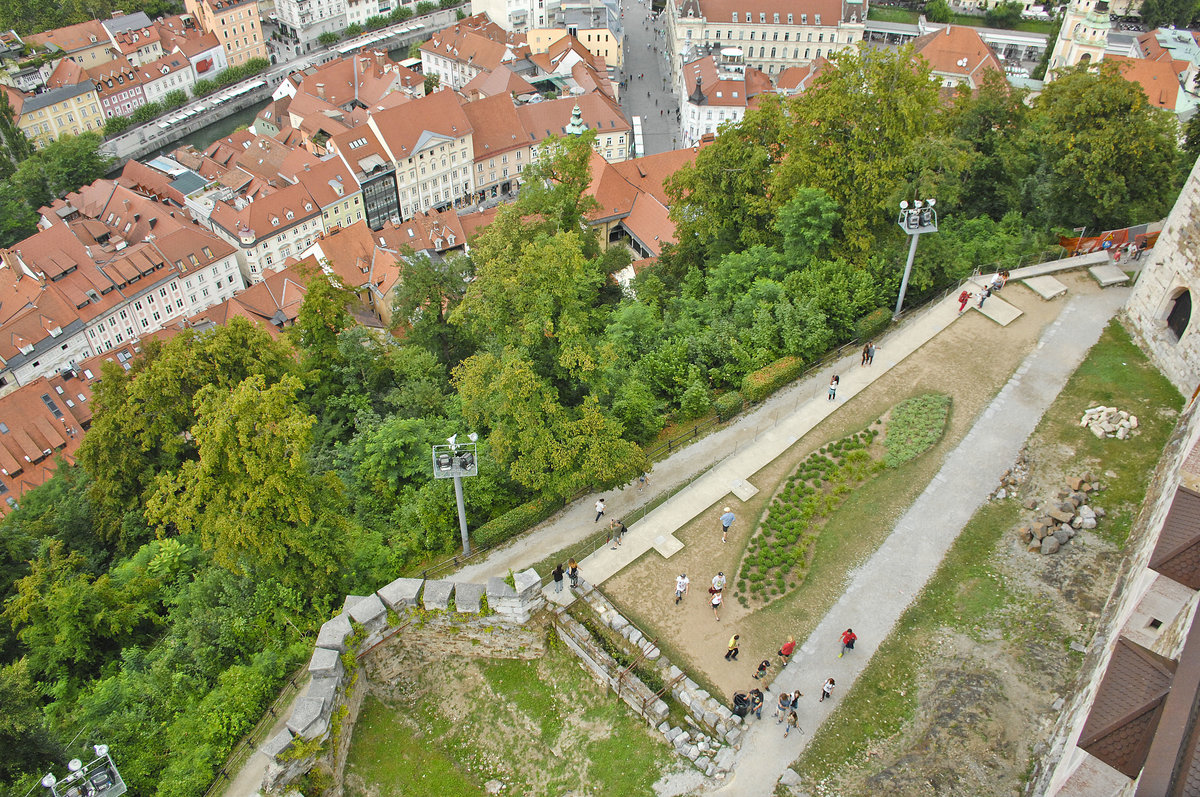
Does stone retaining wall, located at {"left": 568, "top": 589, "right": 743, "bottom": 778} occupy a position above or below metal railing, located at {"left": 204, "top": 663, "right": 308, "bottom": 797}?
above

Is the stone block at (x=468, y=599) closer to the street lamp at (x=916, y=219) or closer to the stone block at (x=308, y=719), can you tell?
the stone block at (x=308, y=719)

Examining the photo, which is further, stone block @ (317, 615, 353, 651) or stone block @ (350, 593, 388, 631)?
stone block @ (350, 593, 388, 631)

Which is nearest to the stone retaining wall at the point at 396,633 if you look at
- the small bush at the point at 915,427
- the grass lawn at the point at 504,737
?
the grass lawn at the point at 504,737

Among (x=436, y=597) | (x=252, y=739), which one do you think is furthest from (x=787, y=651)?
(x=252, y=739)

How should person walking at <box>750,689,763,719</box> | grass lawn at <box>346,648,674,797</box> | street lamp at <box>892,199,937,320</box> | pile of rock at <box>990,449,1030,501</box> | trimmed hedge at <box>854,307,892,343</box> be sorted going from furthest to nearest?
trimmed hedge at <box>854,307,892,343</box>
street lamp at <box>892,199,937,320</box>
pile of rock at <box>990,449,1030,501</box>
grass lawn at <box>346,648,674,797</box>
person walking at <box>750,689,763,719</box>

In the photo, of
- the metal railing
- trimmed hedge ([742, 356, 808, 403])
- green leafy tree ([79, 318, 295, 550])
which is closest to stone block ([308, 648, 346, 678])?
the metal railing

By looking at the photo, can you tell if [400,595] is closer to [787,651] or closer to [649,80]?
[787,651]

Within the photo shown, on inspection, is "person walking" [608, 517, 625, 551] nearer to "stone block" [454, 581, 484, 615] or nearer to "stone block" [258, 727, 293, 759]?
"stone block" [454, 581, 484, 615]
